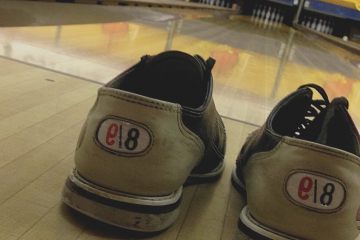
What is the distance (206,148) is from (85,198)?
24 cm

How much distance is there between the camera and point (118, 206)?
0.63m

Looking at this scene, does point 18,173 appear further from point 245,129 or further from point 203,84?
point 245,129

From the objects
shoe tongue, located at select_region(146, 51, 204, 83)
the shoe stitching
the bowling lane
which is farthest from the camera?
the bowling lane

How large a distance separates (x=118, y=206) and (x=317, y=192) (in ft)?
0.85

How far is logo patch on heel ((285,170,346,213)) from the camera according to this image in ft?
2.06

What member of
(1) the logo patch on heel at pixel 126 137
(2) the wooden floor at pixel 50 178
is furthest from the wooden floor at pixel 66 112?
(1) the logo patch on heel at pixel 126 137

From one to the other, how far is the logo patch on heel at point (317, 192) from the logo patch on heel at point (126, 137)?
200mm

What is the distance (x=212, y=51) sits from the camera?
3256 mm

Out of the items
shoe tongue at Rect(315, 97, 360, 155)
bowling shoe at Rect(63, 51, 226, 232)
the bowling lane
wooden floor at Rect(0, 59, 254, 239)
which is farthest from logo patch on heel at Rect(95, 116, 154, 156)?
the bowling lane

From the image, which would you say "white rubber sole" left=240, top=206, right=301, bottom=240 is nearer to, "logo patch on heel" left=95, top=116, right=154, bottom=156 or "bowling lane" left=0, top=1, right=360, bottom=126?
"logo patch on heel" left=95, top=116, right=154, bottom=156

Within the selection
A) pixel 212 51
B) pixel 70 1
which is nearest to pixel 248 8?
pixel 70 1

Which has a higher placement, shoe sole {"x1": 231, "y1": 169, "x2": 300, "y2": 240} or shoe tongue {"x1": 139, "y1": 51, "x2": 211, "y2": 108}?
shoe tongue {"x1": 139, "y1": 51, "x2": 211, "y2": 108}

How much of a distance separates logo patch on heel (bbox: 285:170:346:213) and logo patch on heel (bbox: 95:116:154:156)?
0.20 metres

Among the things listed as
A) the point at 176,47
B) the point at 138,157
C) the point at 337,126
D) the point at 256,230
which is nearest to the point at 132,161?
the point at 138,157
